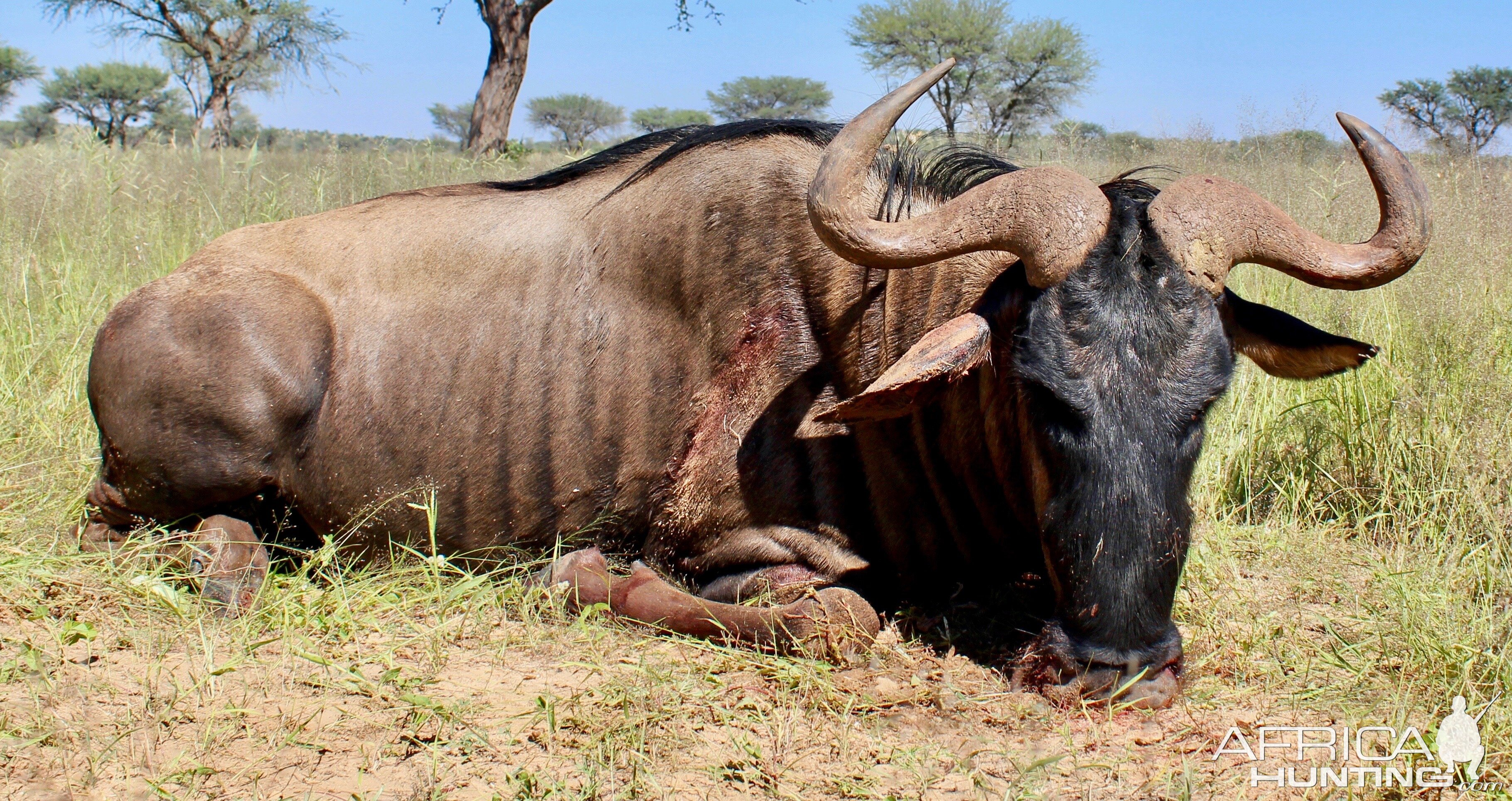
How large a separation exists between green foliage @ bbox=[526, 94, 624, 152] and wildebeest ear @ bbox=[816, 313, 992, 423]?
45248 mm

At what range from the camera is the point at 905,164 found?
332 cm

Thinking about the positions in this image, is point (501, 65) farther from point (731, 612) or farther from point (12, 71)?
point (12, 71)

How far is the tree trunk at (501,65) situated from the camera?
14.7m

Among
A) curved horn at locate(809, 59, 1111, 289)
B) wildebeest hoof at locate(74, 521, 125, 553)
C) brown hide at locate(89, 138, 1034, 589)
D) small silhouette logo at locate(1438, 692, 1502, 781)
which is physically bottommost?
wildebeest hoof at locate(74, 521, 125, 553)

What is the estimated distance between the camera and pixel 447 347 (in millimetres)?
3512

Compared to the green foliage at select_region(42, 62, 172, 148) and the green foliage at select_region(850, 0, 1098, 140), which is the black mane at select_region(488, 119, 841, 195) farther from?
the green foliage at select_region(42, 62, 172, 148)

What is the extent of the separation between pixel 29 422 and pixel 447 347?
235 centimetres

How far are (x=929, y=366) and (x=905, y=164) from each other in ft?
3.22

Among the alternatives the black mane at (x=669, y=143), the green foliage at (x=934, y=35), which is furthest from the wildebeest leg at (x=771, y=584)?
the green foliage at (x=934, y=35)

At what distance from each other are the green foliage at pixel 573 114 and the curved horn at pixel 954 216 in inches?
1777

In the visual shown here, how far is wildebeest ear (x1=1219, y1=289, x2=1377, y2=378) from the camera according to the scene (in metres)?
2.93

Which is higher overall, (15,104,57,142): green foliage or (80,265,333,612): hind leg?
(15,104,57,142): green foliage

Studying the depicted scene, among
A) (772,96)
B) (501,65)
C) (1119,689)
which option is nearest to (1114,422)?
(1119,689)

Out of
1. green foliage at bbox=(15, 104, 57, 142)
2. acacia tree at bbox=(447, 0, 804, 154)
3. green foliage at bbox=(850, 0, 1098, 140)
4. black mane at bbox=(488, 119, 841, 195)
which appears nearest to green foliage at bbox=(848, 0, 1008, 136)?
green foliage at bbox=(850, 0, 1098, 140)
